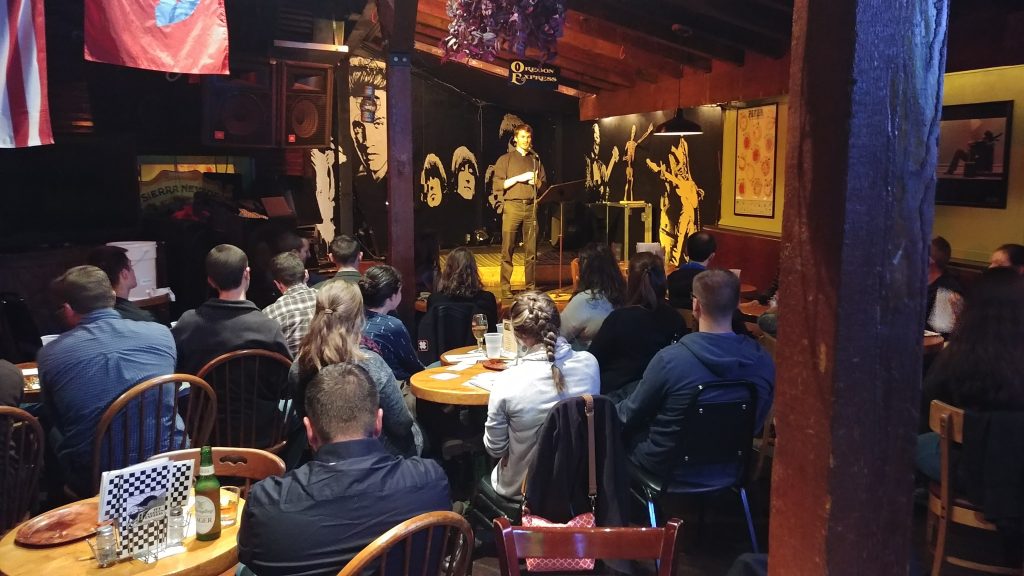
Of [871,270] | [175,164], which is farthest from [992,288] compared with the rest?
[175,164]

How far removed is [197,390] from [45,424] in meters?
0.75

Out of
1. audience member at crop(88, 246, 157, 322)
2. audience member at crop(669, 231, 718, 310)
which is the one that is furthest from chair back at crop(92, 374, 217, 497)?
audience member at crop(669, 231, 718, 310)

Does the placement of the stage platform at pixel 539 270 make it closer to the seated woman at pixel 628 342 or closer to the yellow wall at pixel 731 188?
the yellow wall at pixel 731 188

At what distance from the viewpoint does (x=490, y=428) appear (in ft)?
10.1

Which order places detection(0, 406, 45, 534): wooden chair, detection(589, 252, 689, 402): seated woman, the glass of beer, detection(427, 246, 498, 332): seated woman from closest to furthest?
the glass of beer < detection(0, 406, 45, 534): wooden chair < detection(589, 252, 689, 402): seated woman < detection(427, 246, 498, 332): seated woman

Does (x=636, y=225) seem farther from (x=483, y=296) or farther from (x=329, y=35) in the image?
(x=483, y=296)

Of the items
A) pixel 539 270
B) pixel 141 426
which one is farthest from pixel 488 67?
→ pixel 141 426

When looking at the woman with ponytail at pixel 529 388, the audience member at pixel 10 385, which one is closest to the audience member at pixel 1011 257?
the woman with ponytail at pixel 529 388

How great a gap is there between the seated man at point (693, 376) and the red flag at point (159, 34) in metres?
3.28

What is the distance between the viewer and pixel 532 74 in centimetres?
816

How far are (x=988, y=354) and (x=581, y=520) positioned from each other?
170 centimetres

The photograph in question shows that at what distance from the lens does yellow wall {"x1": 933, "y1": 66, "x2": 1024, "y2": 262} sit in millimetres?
5891

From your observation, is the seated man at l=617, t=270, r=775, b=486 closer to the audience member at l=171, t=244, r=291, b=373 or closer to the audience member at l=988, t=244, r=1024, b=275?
the audience member at l=171, t=244, r=291, b=373

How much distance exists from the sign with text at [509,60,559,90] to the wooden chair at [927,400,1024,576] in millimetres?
5776
